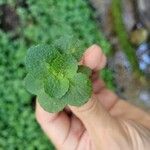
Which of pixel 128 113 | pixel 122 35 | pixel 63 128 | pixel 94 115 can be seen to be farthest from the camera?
pixel 122 35

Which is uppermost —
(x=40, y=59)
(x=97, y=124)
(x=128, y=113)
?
(x=40, y=59)

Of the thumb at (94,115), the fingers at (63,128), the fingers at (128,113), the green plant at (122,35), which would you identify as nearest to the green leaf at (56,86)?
the thumb at (94,115)

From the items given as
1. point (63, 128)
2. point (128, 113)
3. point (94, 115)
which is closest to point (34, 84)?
point (94, 115)

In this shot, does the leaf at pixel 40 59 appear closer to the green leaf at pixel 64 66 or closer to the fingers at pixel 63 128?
the green leaf at pixel 64 66

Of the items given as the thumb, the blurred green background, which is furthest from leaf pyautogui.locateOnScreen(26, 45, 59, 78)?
the blurred green background

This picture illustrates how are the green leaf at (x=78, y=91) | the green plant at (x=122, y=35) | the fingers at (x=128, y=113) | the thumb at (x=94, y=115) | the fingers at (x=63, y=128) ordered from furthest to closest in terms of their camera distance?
1. the green plant at (x=122, y=35)
2. the fingers at (x=128, y=113)
3. the fingers at (x=63, y=128)
4. the thumb at (x=94, y=115)
5. the green leaf at (x=78, y=91)

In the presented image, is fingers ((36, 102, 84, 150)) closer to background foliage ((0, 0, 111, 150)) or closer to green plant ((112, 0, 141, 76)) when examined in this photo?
background foliage ((0, 0, 111, 150))

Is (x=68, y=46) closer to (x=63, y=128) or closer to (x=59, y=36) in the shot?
(x=63, y=128)
